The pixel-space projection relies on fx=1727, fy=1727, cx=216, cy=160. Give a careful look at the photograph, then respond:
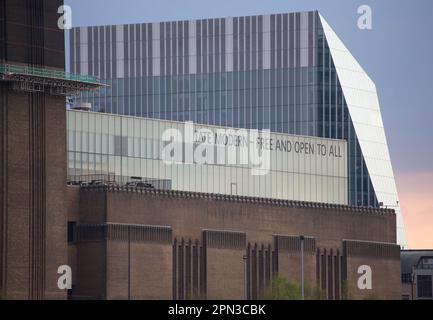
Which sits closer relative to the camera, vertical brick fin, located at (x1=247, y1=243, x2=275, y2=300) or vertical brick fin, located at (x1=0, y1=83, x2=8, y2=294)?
vertical brick fin, located at (x1=0, y1=83, x2=8, y2=294)

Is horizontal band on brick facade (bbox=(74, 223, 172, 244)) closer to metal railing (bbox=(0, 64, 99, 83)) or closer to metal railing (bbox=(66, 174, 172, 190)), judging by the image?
metal railing (bbox=(66, 174, 172, 190))

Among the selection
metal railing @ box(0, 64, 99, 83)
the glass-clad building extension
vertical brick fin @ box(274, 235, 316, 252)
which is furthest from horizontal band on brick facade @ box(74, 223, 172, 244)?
vertical brick fin @ box(274, 235, 316, 252)

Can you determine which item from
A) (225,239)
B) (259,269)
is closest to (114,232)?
(225,239)

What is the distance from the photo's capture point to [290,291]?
146375mm

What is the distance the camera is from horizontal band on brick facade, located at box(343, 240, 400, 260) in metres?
166

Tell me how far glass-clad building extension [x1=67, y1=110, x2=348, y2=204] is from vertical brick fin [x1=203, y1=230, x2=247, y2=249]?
785 centimetres

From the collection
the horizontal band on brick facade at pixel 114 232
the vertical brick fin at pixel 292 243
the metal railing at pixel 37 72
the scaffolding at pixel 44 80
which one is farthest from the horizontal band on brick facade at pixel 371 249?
the metal railing at pixel 37 72

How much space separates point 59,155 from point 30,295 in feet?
37.6

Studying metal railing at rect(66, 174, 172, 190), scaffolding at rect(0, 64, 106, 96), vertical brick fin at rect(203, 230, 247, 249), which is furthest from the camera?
vertical brick fin at rect(203, 230, 247, 249)

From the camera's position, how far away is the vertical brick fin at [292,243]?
517 feet
